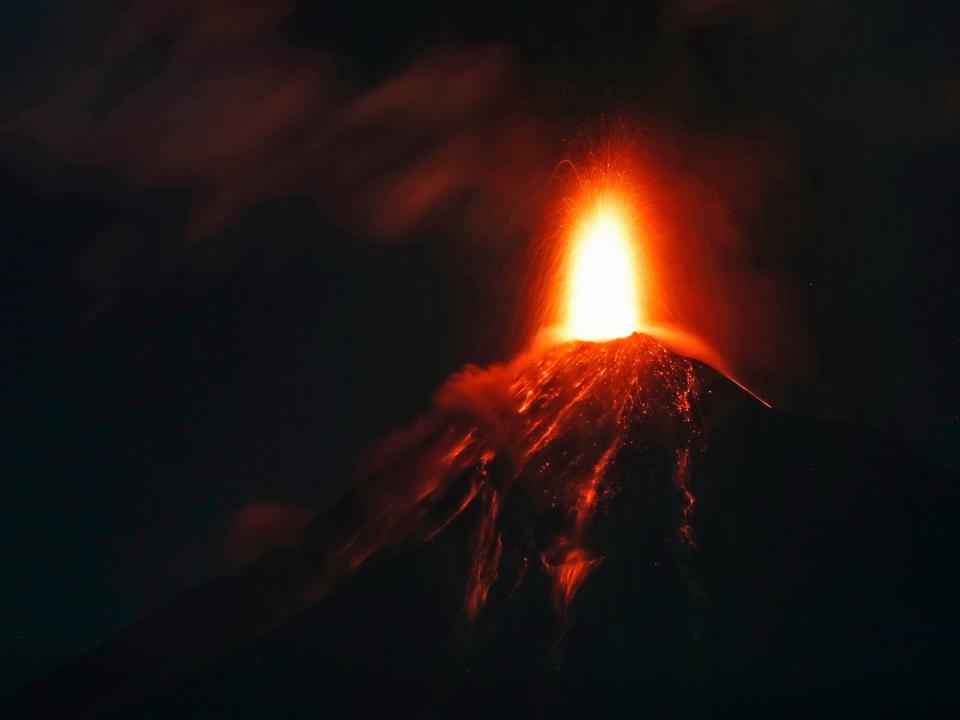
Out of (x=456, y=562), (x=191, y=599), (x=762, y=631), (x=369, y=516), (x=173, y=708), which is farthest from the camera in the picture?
(x=191, y=599)

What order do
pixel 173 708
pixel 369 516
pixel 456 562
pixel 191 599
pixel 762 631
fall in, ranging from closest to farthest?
pixel 762 631
pixel 173 708
pixel 456 562
pixel 369 516
pixel 191 599

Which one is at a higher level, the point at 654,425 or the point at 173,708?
the point at 654,425

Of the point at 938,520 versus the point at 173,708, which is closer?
the point at 173,708

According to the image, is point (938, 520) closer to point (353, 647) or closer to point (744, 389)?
point (744, 389)

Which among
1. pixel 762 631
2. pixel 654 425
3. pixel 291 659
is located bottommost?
pixel 291 659

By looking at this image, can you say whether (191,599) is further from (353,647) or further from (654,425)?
(654,425)

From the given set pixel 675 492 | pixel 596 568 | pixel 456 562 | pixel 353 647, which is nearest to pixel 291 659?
pixel 353 647

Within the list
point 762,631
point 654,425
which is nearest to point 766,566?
point 762,631
